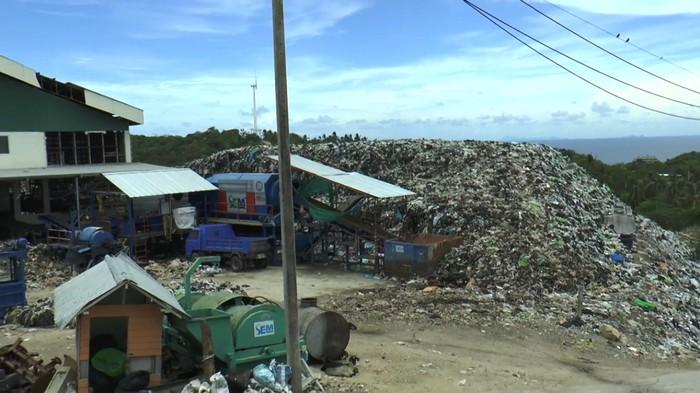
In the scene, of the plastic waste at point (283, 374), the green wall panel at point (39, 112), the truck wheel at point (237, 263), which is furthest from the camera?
the green wall panel at point (39, 112)

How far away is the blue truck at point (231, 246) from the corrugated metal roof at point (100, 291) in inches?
388

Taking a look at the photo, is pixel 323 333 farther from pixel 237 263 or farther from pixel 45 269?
pixel 45 269

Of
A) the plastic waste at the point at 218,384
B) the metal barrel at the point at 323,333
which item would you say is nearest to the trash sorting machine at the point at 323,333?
the metal barrel at the point at 323,333

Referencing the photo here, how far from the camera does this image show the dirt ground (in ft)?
28.6

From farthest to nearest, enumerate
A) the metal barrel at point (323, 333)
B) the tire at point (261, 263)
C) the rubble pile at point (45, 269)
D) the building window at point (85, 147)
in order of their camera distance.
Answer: the building window at point (85, 147) < the tire at point (261, 263) < the rubble pile at point (45, 269) < the metal barrel at point (323, 333)

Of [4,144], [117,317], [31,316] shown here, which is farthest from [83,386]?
[4,144]

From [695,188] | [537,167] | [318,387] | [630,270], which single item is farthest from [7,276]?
[695,188]

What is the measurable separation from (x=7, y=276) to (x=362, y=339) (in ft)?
25.2

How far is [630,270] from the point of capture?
16172 millimetres

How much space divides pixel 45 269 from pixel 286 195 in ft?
44.4

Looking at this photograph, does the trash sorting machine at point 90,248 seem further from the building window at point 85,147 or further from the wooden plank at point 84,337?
the wooden plank at point 84,337

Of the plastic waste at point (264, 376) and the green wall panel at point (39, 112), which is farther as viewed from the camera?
the green wall panel at point (39, 112)

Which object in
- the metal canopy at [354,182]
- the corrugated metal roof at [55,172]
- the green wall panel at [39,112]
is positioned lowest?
the metal canopy at [354,182]

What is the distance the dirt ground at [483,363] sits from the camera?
870 cm
